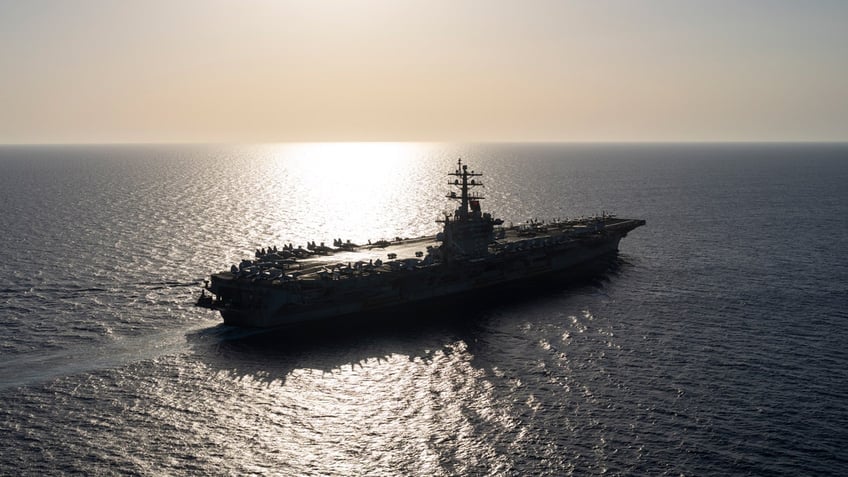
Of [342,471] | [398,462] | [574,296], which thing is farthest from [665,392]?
[574,296]

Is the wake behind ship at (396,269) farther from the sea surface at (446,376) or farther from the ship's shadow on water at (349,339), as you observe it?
the sea surface at (446,376)

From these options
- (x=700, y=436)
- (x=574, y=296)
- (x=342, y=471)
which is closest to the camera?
(x=342, y=471)

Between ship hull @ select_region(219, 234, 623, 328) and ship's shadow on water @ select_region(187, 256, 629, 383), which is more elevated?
ship hull @ select_region(219, 234, 623, 328)

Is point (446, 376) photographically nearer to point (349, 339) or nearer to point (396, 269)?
point (349, 339)

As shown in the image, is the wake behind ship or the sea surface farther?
the wake behind ship

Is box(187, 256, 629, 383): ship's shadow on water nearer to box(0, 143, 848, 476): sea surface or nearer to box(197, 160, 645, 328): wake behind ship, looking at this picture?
box(0, 143, 848, 476): sea surface

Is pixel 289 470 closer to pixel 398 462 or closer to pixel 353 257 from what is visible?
pixel 398 462

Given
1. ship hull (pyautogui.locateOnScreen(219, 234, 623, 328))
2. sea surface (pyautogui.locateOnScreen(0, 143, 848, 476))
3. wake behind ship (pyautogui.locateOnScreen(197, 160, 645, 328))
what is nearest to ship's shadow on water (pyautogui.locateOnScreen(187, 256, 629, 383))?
sea surface (pyautogui.locateOnScreen(0, 143, 848, 476))
